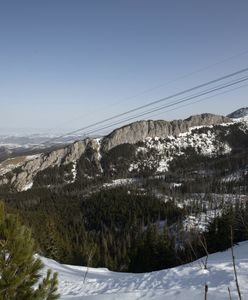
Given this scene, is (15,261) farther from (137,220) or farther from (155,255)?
(137,220)

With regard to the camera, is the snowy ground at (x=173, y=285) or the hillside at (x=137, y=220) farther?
the hillside at (x=137, y=220)

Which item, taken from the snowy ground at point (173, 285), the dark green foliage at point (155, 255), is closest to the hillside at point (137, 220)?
the dark green foliage at point (155, 255)

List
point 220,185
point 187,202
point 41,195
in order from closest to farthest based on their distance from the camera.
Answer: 1. point 187,202
2. point 220,185
3. point 41,195

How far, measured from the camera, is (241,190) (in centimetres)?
16712

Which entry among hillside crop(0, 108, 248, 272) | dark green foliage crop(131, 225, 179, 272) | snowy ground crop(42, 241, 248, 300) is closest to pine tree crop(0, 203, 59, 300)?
snowy ground crop(42, 241, 248, 300)

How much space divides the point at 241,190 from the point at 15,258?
168 m

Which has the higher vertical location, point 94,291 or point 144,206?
point 94,291

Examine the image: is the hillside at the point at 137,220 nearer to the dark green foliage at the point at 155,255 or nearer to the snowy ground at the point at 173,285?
the dark green foliage at the point at 155,255

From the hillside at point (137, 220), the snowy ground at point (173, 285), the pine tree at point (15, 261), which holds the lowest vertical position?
the hillside at point (137, 220)

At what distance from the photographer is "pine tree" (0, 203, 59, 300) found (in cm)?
1096

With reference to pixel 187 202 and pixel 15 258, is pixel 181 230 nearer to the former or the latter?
pixel 187 202

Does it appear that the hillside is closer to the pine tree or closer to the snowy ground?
the snowy ground

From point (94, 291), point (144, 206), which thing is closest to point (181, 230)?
point (144, 206)

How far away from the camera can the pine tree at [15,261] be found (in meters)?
11.0
